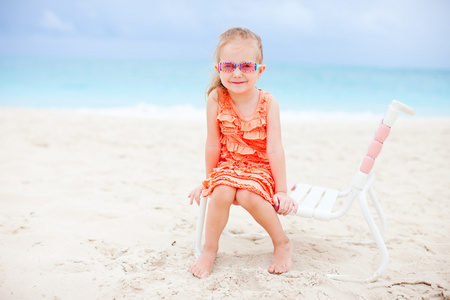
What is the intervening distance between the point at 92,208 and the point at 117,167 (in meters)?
1.41

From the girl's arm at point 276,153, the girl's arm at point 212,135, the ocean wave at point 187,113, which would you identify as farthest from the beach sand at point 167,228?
the ocean wave at point 187,113

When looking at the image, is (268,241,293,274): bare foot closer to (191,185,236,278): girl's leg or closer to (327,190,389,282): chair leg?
(327,190,389,282): chair leg

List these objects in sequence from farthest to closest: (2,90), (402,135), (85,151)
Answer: (2,90) < (402,135) < (85,151)

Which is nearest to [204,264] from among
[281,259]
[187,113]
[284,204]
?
[281,259]

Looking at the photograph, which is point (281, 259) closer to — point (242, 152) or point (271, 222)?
point (271, 222)

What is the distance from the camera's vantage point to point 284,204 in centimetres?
216

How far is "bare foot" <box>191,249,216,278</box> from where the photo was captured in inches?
82.2

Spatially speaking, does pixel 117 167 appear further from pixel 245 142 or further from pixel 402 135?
pixel 402 135

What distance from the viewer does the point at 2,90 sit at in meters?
14.7

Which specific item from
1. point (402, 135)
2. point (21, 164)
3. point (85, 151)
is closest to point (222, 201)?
point (21, 164)

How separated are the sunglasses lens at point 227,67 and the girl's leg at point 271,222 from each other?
752mm

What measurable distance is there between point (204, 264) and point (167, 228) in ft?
2.55

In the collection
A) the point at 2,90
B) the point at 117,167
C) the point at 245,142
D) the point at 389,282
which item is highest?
the point at 2,90

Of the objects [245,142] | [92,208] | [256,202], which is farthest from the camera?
[92,208]
